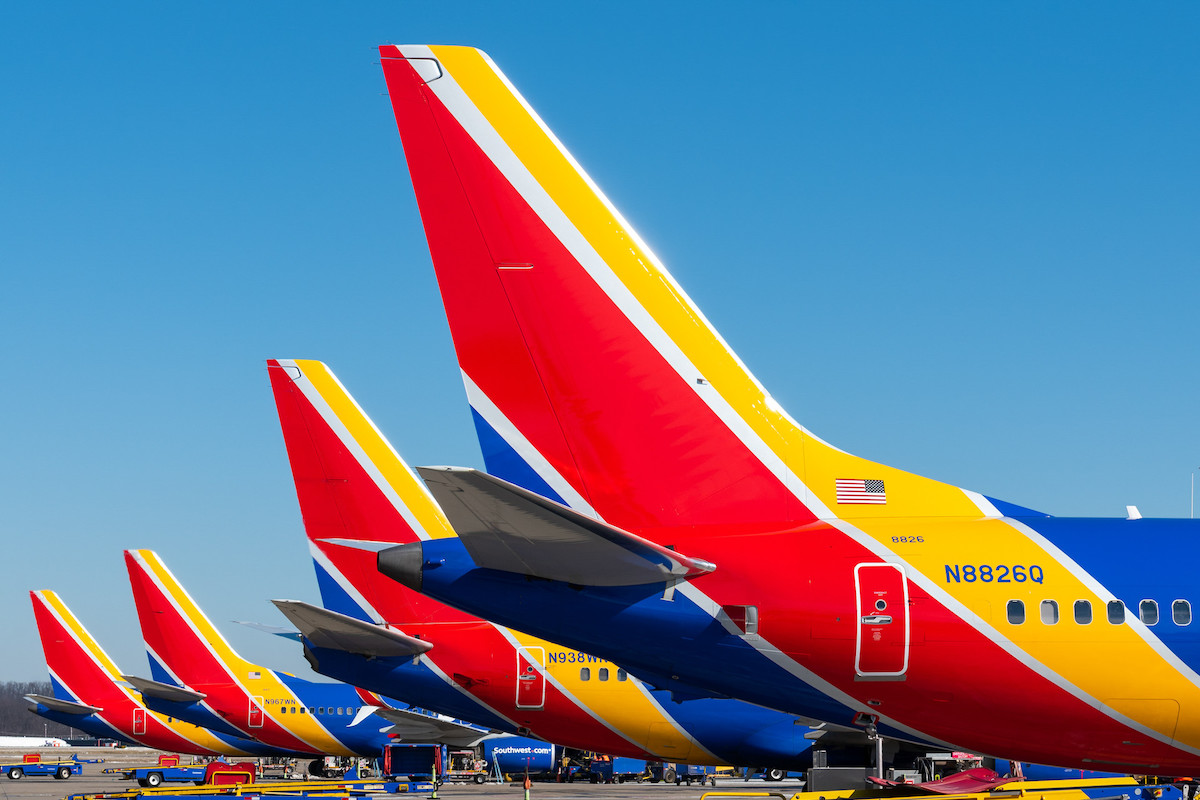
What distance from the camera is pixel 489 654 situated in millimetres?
24156

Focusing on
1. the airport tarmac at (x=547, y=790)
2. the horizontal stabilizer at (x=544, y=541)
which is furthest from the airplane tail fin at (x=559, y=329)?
the airport tarmac at (x=547, y=790)

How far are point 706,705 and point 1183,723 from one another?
13227mm

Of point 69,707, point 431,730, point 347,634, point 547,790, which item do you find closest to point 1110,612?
point 347,634

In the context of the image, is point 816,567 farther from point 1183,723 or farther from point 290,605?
point 290,605

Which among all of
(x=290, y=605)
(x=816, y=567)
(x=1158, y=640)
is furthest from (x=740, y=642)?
(x=290, y=605)

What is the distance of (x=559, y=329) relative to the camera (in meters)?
12.3

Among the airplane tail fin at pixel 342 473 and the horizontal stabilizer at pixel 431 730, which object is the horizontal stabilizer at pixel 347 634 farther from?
the horizontal stabilizer at pixel 431 730

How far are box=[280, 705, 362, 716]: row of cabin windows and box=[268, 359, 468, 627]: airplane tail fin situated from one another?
770 inches

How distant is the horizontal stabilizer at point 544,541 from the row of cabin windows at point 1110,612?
303cm

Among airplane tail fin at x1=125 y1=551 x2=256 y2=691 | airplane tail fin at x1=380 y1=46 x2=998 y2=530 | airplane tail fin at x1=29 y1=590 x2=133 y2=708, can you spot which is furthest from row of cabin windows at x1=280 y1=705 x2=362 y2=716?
airplane tail fin at x1=380 y1=46 x2=998 y2=530

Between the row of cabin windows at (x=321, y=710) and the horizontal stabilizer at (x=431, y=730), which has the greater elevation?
the row of cabin windows at (x=321, y=710)

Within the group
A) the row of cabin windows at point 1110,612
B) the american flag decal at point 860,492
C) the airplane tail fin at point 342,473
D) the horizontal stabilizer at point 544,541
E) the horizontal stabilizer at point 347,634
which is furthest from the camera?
the airplane tail fin at point 342,473

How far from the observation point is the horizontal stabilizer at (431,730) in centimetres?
3975

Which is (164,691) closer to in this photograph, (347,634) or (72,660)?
(72,660)
